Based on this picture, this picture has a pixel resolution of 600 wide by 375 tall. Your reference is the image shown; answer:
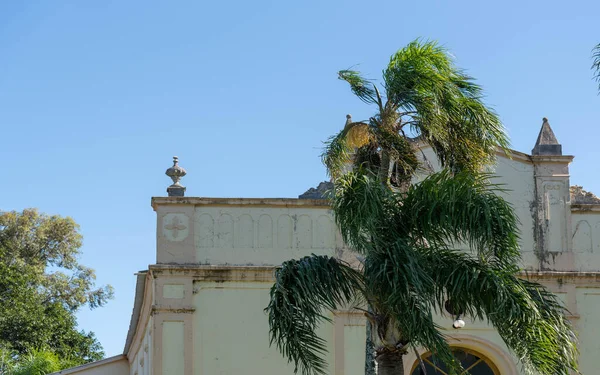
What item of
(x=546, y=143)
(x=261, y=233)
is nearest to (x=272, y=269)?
(x=261, y=233)

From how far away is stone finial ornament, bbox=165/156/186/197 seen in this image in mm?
20938

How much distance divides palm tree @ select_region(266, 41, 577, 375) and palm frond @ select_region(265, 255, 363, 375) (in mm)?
14

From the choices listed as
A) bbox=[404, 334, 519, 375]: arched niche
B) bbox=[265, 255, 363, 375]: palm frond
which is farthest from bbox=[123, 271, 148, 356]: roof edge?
bbox=[265, 255, 363, 375]: palm frond

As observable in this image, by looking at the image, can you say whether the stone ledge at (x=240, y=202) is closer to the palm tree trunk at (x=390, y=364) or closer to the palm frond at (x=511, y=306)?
the palm frond at (x=511, y=306)

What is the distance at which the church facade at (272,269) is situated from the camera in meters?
20.3

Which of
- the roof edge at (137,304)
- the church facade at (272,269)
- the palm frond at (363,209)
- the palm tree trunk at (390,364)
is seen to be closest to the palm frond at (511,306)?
the palm frond at (363,209)

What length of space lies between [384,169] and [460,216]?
171cm

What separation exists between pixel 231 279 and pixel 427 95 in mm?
6556

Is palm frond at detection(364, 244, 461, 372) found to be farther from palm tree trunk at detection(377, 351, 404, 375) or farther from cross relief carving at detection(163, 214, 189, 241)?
cross relief carving at detection(163, 214, 189, 241)

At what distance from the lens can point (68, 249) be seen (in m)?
43.2

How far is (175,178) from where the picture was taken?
2116 cm

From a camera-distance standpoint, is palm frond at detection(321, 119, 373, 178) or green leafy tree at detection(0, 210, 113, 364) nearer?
palm frond at detection(321, 119, 373, 178)

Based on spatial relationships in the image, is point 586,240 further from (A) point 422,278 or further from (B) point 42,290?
(B) point 42,290

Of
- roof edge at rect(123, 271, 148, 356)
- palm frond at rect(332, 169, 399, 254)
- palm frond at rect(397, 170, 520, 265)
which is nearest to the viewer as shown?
palm frond at rect(397, 170, 520, 265)
